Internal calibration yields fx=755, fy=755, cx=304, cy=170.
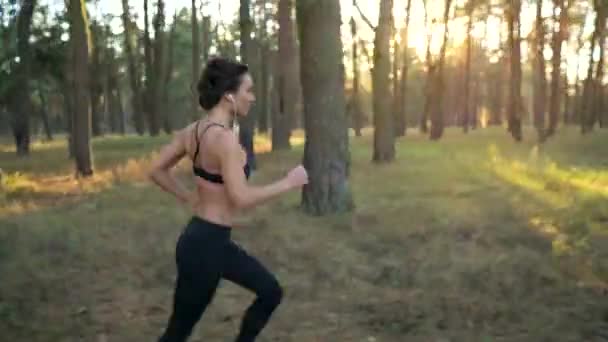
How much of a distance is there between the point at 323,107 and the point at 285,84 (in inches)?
577

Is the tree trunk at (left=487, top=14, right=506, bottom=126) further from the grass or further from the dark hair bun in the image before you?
the dark hair bun

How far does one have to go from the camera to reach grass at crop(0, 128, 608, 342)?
6.30 m

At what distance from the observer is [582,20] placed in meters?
38.8

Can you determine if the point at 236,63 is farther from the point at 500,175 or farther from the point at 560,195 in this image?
the point at 500,175

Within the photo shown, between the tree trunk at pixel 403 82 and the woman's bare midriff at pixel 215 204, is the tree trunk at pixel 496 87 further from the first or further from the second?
the woman's bare midriff at pixel 215 204

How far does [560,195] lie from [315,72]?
538 cm

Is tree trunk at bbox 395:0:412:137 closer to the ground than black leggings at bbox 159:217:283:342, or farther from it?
farther from it

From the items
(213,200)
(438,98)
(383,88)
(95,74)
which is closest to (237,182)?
(213,200)

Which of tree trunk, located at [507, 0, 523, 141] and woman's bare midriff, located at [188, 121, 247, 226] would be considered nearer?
woman's bare midriff, located at [188, 121, 247, 226]

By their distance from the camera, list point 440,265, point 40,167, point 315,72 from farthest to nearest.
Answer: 1. point 40,167
2. point 315,72
3. point 440,265

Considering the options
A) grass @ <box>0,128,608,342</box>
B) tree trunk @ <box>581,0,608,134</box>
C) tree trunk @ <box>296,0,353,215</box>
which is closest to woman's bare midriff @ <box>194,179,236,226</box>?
grass @ <box>0,128,608,342</box>

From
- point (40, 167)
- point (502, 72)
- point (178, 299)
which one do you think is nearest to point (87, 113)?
point (40, 167)

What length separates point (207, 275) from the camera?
405 cm

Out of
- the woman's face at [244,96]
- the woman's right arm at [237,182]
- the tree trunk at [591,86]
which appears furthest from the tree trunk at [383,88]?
the woman's right arm at [237,182]
